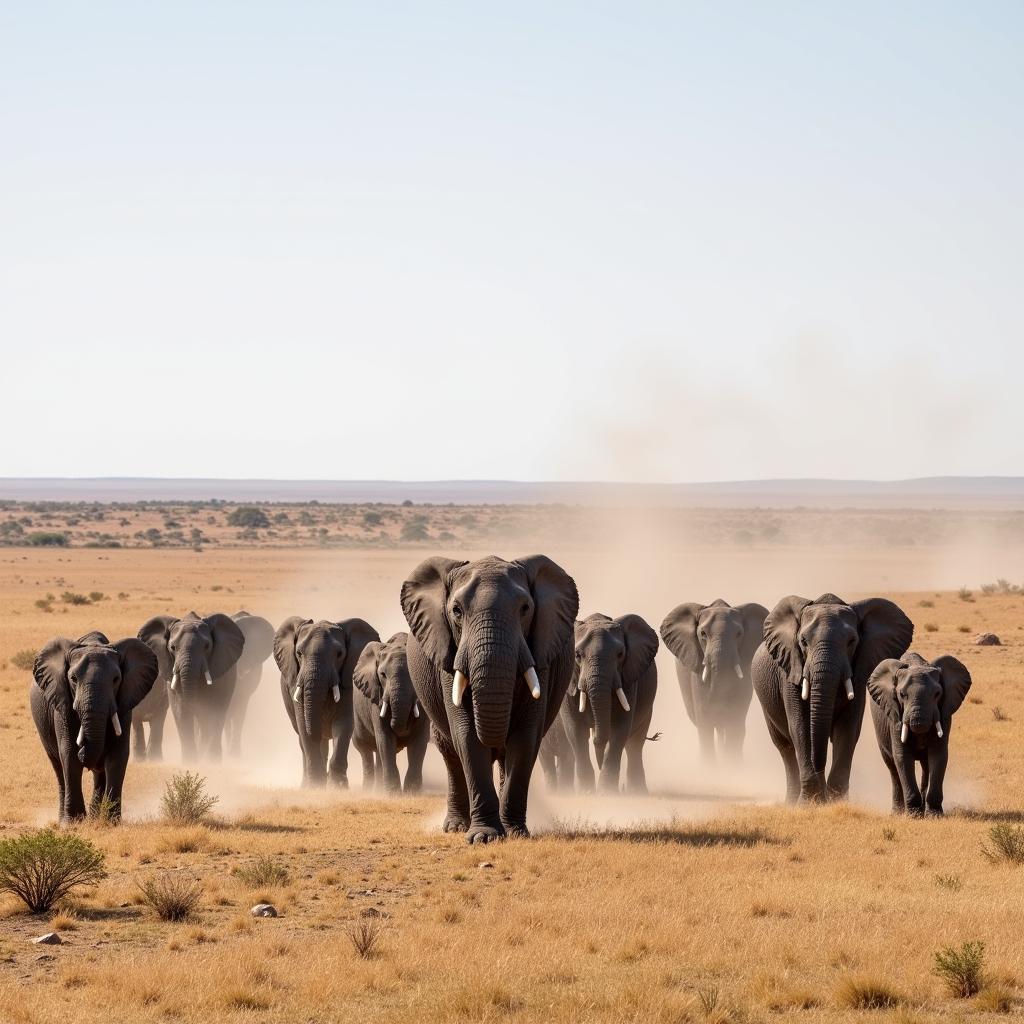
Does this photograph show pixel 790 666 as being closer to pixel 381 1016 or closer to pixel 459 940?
pixel 459 940

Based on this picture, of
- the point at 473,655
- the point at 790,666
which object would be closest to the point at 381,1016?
the point at 473,655

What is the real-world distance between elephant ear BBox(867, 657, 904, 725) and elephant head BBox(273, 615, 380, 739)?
8.74m

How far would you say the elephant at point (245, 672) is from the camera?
31281 mm

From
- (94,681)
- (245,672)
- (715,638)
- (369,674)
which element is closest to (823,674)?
(369,674)

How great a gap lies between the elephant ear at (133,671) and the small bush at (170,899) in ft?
16.6

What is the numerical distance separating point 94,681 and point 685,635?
13.1 meters

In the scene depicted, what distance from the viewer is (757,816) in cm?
2011

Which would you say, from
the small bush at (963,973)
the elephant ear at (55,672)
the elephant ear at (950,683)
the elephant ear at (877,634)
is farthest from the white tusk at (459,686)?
the small bush at (963,973)

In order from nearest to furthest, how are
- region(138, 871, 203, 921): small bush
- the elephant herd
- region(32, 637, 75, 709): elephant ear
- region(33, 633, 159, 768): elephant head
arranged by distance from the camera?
region(138, 871, 203, 921): small bush → the elephant herd → region(33, 633, 159, 768): elephant head → region(32, 637, 75, 709): elephant ear

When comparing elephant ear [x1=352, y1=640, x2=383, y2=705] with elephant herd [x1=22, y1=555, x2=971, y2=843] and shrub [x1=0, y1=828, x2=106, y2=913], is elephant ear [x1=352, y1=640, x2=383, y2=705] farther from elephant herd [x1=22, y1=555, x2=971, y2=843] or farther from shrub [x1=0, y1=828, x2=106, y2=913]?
shrub [x1=0, y1=828, x2=106, y2=913]

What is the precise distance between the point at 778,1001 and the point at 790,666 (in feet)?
34.2

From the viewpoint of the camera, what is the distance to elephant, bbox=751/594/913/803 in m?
21.4

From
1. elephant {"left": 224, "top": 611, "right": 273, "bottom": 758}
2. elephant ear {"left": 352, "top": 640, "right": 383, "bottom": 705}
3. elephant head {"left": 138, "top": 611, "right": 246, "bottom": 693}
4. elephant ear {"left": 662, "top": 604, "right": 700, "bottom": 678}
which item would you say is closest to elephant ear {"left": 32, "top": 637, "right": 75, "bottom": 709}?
elephant ear {"left": 352, "top": 640, "right": 383, "bottom": 705}

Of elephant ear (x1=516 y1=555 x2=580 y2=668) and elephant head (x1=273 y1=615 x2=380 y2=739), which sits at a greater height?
elephant ear (x1=516 y1=555 x2=580 y2=668)
